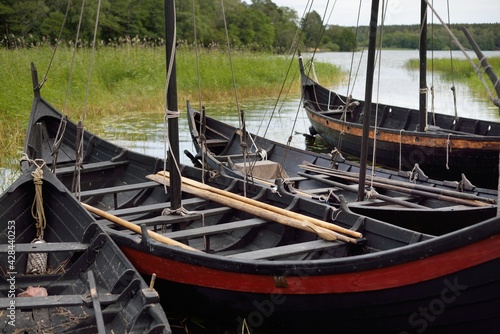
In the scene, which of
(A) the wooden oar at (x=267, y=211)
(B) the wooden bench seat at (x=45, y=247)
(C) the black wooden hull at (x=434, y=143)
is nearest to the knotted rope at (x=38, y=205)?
(B) the wooden bench seat at (x=45, y=247)

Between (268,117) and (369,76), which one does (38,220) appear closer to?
(369,76)

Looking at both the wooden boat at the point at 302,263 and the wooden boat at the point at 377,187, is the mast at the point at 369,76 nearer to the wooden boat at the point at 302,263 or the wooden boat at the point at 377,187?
the wooden boat at the point at 377,187

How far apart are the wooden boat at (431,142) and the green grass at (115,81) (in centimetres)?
204

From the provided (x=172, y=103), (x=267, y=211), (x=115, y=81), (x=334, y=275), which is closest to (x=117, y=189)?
(x=172, y=103)

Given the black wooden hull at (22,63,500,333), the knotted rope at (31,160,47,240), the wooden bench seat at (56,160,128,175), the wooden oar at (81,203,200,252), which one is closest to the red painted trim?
the black wooden hull at (22,63,500,333)

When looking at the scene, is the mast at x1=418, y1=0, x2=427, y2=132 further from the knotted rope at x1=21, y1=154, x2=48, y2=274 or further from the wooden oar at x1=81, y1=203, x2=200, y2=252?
the knotted rope at x1=21, y1=154, x2=48, y2=274

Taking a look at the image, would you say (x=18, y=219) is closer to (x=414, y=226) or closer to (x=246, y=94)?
(x=414, y=226)

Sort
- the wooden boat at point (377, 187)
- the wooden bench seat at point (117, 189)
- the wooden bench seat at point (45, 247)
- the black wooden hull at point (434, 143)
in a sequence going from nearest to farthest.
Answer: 1. the wooden bench seat at point (45, 247)
2. the wooden boat at point (377, 187)
3. the wooden bench seat at point (117, 189)
4. the black wooden hull at point (434, 143)

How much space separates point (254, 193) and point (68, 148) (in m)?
3.33

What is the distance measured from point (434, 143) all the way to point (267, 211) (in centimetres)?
553

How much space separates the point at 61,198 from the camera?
613 cm

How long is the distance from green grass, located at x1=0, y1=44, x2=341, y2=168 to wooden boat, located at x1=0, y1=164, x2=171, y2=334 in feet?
20.3

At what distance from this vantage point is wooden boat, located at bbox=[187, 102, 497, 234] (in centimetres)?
652

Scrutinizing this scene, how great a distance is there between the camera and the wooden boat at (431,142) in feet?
34.5
